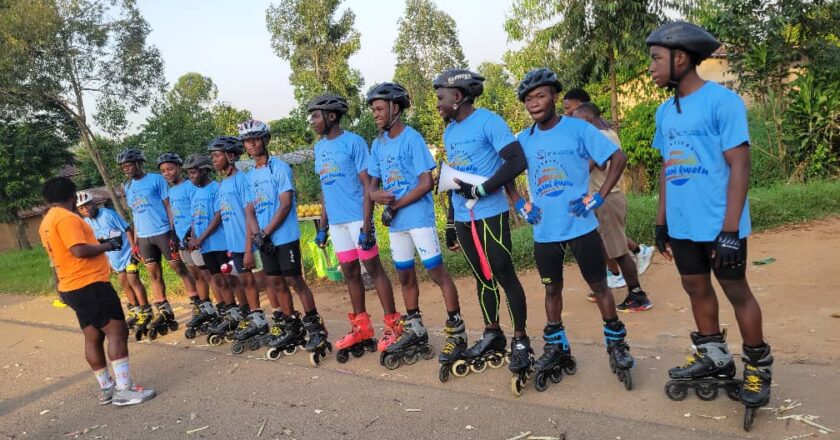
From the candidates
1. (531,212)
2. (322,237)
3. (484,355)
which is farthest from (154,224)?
(531,212)

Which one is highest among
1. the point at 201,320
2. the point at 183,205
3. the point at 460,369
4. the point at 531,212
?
the point at 183,205

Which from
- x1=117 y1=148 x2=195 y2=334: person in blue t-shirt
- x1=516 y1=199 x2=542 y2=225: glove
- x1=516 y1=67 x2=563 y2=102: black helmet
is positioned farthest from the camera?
x1=117 y1=148 x2=195 y2=334: person in blue t-shirt

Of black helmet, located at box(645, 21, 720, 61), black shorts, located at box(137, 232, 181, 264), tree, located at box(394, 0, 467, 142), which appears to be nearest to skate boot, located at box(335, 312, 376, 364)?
black shorts, located at box(137, 232, 181, 264)

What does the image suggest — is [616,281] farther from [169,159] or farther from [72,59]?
[72,59]

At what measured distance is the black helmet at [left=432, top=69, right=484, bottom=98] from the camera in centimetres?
425

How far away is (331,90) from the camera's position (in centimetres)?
3175

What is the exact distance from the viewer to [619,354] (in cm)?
382

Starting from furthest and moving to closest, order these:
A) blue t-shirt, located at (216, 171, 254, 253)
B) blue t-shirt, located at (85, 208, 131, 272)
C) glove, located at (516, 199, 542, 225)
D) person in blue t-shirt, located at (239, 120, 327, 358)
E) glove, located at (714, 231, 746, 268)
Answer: blue t-shirt, located at (85, 208, 131, 272)
blue t-shirt, located at (216, 171, 254, 253)
person in blue t-shirt, located at (239, 120, 327, 358)
glove, located at (516, 199, 542, 225)
glove, located at (714, 231, 746, 268)

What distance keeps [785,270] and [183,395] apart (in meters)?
5.91

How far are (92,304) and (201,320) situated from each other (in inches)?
83.4

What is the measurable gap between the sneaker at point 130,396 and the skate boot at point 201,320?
1.90m

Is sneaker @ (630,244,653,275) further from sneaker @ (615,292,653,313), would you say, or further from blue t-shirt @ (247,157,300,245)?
blue t-shirt @ (247,157,300,245)

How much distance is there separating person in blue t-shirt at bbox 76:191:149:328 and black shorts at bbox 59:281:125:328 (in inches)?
94.7

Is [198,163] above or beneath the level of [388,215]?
above
